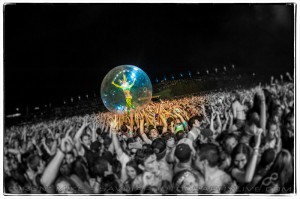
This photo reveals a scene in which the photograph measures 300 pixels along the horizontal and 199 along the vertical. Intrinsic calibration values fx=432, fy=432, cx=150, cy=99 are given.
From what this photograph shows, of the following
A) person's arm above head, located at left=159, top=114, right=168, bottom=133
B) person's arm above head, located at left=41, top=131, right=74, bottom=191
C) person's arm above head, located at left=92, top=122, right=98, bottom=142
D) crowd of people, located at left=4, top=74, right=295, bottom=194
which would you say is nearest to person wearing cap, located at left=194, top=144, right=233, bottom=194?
crowd of people, located at left=4, top=74, right=295, bottom=194

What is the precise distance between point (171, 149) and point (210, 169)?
346 millimetres

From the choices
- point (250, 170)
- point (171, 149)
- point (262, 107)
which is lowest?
point (250, 170)

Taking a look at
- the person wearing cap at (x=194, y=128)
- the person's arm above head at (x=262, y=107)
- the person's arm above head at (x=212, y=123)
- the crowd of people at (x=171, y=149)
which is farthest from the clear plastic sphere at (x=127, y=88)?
the person's arm above head at (x=262, y=107)

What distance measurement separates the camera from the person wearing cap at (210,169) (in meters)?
3.43

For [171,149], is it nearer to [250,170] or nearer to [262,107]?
[250,170]

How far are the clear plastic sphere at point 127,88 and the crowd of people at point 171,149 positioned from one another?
0.22 feet

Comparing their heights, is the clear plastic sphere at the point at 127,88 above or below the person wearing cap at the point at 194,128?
above

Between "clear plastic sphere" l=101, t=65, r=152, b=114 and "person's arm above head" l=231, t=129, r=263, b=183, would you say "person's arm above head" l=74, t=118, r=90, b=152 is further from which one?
"person's arm above head" l=231, t=129, r=263, b=183

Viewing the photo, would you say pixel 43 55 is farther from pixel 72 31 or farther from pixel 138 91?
pixel 138 91

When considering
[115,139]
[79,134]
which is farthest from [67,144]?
[115,139]

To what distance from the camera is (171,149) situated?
3.46 meters

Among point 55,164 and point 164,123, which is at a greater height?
point 164,123

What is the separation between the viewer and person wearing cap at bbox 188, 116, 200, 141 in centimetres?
345

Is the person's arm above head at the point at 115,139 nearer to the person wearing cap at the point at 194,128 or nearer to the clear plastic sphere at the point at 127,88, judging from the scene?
the clear plastic sphere at the point at 127,88
